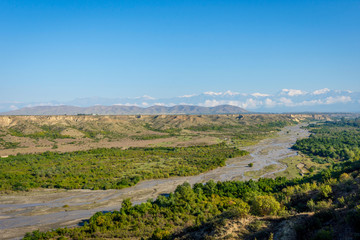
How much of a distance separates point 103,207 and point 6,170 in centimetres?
3404

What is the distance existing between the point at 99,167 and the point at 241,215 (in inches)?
1882

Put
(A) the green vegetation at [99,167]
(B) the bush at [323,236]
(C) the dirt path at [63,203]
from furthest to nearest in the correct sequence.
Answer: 1. (A) the green vegetation at [99,167]
2. (C) the dirt path at [63,203]
3. (B) the bush at [323,236]

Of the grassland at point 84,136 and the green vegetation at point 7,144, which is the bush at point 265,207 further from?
the green vegetation at point 7,144

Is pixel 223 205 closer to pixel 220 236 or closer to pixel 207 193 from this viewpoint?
pixel 207 193

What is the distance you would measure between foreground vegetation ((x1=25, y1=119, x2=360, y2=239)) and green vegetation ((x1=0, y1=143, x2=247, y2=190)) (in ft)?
53.9

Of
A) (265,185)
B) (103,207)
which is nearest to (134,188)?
(103,207)

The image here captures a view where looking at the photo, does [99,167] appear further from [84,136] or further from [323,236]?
[84,136]

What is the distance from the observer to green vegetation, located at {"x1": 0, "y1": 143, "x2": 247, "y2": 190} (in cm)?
4662

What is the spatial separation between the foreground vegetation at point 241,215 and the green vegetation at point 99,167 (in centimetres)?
1644

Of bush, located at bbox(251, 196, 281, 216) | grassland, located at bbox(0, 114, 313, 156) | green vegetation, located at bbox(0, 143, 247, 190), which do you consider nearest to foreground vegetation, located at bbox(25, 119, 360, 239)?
bush, located at bbox(251, 196, 281, 216)

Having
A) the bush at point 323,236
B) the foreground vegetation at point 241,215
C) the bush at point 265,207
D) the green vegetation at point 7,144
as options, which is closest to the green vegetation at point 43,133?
the green vegetation at point 7,144

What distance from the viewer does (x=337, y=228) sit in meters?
13.5

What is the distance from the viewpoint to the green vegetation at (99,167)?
153ft

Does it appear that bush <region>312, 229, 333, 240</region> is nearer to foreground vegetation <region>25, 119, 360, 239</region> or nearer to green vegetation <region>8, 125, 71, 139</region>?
foreground vegetation <region>25, 119, 360, 239</region>
